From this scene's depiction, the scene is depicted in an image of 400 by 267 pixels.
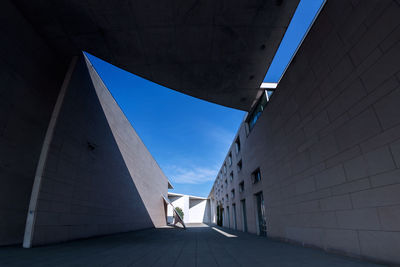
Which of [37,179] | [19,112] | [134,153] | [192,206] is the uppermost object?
[134,153]

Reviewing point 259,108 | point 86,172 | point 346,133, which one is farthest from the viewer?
point 259,108

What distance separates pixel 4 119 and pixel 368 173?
30.7 feet

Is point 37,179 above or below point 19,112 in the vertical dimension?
below

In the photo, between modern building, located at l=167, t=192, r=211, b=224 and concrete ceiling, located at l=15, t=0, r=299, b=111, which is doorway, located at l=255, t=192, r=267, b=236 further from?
modern building, located at l=167, t=192, r=211, b=224

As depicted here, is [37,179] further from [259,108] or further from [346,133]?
[259,108]

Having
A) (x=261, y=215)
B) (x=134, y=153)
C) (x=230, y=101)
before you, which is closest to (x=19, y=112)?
(x=230, y=101)

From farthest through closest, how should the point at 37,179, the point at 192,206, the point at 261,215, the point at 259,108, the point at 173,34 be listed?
the point at 192,206 → the point at 261,215 → the point at 259,108 → the point at 173,34 → the point at 37,179

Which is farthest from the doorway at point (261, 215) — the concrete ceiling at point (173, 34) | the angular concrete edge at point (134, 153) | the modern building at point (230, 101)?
the angular concrete edge at point (134, 153)

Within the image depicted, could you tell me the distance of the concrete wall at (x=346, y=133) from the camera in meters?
3.38

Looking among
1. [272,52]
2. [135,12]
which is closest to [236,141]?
[272,52]

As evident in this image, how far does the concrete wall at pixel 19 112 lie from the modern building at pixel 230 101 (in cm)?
3

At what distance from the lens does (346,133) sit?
4.31 m

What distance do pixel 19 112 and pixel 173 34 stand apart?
567 centimetres

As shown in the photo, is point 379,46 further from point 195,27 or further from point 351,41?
point 195,27
